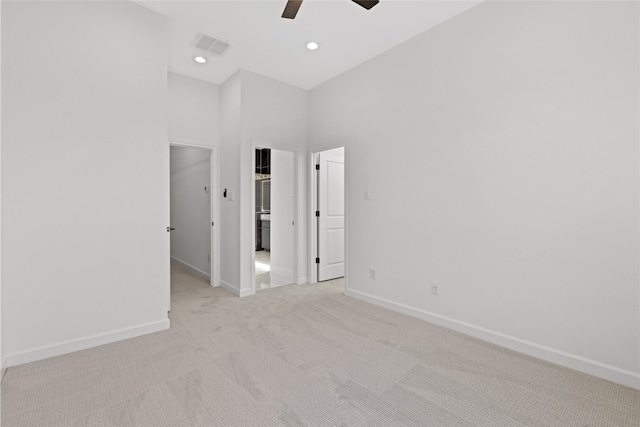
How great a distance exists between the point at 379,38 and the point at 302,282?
Answer: 3340mm

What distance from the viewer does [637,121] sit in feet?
6.39

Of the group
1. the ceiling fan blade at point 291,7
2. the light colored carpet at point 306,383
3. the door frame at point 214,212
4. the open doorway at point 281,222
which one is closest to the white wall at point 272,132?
the open doorway at point 281,222

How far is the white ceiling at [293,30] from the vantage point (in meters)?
2.71

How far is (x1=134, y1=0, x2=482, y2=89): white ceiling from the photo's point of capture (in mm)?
2715

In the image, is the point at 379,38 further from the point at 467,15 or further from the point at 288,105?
the point at 288,105

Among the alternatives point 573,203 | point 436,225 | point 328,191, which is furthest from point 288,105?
point 573,203

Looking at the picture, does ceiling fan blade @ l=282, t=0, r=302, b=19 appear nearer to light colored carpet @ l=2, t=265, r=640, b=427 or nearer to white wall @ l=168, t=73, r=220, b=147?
white wall @ l=168, t=73, r=220, b=147

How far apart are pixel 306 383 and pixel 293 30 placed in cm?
319

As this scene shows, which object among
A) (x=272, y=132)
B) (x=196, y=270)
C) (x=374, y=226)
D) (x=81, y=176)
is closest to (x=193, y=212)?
(x=196, y=270)

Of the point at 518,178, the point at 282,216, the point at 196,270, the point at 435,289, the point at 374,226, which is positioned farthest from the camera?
the point at 196,270

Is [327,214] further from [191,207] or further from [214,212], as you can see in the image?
[191,207]

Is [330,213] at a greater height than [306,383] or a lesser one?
greater

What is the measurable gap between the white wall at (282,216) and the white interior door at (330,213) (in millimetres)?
450

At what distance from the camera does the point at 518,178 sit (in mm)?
2461
